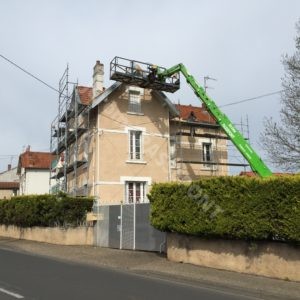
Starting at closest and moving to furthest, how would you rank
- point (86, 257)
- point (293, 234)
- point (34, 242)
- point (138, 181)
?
point (293, 234) < point (86, 257) < point (34, 242) < point (138, 181)

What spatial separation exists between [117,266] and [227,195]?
4.53 meters

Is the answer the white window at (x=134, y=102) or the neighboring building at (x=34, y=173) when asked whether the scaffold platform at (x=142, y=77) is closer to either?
the white window at (x=134, y=102)

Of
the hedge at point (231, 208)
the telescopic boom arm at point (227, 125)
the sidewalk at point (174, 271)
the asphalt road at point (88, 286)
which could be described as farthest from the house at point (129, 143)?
the asphalt road at point (88, 286)

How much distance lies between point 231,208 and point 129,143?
51.7 feet

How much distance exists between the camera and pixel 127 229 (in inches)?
858

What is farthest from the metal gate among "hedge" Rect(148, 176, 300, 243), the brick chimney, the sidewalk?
the brick chimney

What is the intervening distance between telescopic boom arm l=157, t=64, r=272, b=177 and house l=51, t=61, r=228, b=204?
2578 mm

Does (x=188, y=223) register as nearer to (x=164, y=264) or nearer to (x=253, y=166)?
(x=164, y=264)

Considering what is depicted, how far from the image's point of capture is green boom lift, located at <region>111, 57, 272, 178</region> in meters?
26.7

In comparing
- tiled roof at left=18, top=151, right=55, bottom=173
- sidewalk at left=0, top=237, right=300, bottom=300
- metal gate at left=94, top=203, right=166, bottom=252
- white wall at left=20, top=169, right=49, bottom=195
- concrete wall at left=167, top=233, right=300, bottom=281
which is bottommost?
sidewalk at left=0, top=237, right=300, bottom=300

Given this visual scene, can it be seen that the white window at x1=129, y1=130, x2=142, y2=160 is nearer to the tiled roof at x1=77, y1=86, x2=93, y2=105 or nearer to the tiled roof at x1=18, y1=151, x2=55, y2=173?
the tiled roof at x1=77, y1=86, x2=93, y2=105

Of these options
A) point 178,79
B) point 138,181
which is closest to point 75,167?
point 138,181

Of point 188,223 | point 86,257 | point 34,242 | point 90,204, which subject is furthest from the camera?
point 34,242

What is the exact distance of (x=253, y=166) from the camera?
26.4 m
